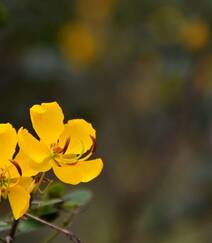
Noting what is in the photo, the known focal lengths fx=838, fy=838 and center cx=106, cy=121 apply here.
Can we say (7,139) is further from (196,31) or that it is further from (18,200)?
(196,31)

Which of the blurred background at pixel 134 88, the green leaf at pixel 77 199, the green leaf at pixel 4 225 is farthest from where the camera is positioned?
the blurred background at pixel 134 88

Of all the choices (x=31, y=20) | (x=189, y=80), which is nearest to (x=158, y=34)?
(x=189, y=80)

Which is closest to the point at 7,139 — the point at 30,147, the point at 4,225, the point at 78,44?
the point at 30,147

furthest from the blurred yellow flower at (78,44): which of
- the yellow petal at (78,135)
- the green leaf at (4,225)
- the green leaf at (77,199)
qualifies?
the yellow petal at (78,135)

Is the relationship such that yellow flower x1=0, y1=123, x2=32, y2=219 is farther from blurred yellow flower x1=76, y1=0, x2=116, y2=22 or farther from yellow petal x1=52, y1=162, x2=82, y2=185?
blurred yellow flower x1=76, y1=0, x2=116, y2=22

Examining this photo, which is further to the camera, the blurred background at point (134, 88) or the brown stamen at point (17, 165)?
the blurred background at point (134, 88)

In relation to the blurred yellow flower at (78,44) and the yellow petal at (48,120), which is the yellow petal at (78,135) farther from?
the blurred yellow flower at (78,44)

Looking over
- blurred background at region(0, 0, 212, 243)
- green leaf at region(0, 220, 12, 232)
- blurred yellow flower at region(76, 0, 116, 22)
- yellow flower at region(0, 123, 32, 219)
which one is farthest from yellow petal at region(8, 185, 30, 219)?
blurred yellow flower at region(76, 0, 116, 22)
